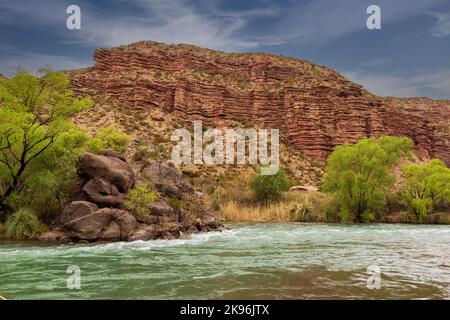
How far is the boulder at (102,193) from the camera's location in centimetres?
2205

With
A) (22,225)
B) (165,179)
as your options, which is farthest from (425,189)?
(22,225)

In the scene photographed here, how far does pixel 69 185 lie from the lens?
24.1 metres

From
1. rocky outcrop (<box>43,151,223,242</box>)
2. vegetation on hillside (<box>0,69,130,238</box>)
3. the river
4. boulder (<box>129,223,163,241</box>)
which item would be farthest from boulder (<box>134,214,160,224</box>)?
vegetation on hillside (<box>0,69,130,238</box>)

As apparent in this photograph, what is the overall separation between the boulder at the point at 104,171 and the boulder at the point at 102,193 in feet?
1.31

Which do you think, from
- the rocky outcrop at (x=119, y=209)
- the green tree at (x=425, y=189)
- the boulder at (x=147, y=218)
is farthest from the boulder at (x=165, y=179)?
the green tree at (x=425, y=189)

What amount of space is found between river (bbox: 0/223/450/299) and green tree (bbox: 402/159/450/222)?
65.6 ft

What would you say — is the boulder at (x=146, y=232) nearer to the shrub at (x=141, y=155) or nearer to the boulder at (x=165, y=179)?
the boulder at (x=165, y=179)

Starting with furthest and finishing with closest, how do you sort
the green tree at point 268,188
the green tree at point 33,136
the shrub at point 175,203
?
the green tree at point 268,188, the shrub at point 175,203, the green tree at point 33,136

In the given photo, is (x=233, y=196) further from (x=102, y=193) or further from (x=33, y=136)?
(x=33, y=136)

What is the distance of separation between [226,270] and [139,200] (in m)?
11.1
